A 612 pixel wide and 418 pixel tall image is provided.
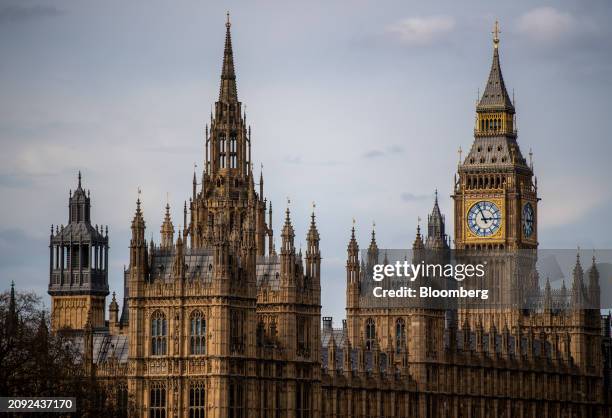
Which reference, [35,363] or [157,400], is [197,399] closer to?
[157,400]

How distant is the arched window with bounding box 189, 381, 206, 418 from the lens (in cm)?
19850

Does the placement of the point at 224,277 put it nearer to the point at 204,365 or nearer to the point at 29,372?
the point at 204,365

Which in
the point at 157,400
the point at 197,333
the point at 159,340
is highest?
the point at 197,333

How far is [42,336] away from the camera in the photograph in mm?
183750

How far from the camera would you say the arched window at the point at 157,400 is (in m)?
199

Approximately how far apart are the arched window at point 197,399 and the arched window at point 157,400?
5.74ft

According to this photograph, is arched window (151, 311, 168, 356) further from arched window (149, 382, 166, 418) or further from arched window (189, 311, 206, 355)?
arched window (149, 382, 166, 418)

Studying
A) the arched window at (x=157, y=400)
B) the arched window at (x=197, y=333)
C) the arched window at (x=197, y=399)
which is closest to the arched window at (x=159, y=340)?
the arched window at (x=197, y=333)

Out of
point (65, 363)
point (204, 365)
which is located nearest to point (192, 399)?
point (204, 365)

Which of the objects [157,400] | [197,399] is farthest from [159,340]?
[197,399]

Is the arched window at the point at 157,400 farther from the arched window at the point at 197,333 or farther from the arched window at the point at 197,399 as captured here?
the arched window at the point at 197,333

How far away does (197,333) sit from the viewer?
19925 centimetres

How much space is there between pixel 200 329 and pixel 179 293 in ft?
8.85

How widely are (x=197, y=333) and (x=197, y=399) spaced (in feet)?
14.0
